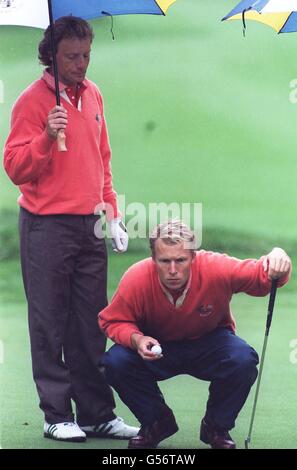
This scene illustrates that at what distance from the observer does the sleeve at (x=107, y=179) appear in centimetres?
541

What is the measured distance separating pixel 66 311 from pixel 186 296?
1.77 ft

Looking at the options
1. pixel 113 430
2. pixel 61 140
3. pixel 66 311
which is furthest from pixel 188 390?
pixel 61 140

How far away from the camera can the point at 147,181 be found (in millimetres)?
5676

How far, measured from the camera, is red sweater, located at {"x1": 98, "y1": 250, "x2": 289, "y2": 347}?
507 centimetres

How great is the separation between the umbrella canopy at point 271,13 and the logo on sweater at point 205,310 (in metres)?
1.20

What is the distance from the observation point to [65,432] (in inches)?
208

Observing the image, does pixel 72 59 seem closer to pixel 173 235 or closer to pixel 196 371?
pixel 173 235

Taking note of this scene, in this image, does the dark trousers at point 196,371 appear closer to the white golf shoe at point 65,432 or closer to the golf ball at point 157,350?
the golf ball at point 157,350

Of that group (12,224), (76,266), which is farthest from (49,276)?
(12,224)

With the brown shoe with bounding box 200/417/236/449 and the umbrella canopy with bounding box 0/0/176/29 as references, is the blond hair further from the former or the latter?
the umbrella canopy with bounding box 0/0/176/29

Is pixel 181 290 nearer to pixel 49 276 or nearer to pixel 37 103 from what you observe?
pixel 49 276

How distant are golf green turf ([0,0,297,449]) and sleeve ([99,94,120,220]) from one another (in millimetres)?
130

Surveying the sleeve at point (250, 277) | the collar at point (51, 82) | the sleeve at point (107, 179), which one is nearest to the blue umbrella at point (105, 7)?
the collar at point (51, 82)
